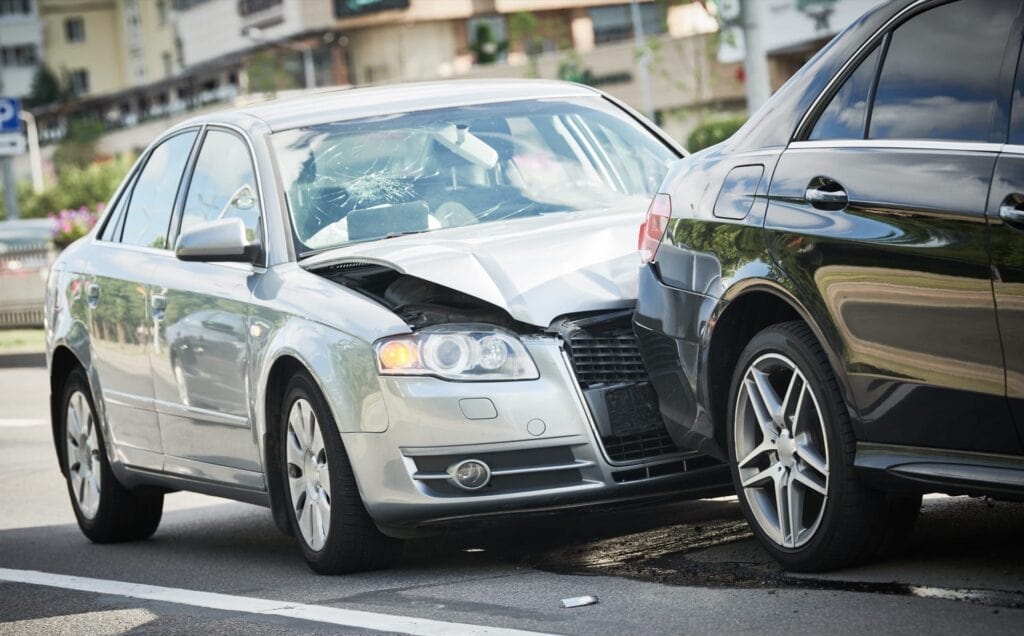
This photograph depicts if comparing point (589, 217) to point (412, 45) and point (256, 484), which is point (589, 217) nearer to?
point (256, 484)

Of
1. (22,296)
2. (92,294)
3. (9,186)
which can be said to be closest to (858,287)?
(92,294)

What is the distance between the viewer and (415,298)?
6.63m

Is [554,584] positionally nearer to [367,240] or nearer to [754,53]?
[367,240]

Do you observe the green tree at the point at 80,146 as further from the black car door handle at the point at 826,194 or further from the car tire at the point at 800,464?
the black car door handle at the point at 826,194

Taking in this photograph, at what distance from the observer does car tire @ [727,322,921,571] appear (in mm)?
5293

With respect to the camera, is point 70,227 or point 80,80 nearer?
point 70,227

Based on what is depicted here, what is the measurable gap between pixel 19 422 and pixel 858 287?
1184 cm

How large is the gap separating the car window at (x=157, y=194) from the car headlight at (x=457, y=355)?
7.76ft

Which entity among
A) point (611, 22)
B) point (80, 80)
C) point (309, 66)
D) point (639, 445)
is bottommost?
point (639, 445)

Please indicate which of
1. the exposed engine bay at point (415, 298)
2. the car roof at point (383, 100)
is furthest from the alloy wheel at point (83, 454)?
the exposed engine bay at point (415, 298)

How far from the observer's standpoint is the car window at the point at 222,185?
7.61 metres

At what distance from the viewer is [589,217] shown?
23.6 feet

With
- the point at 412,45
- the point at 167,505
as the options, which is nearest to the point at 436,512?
the point at 167,505

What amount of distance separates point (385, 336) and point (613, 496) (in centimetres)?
91
